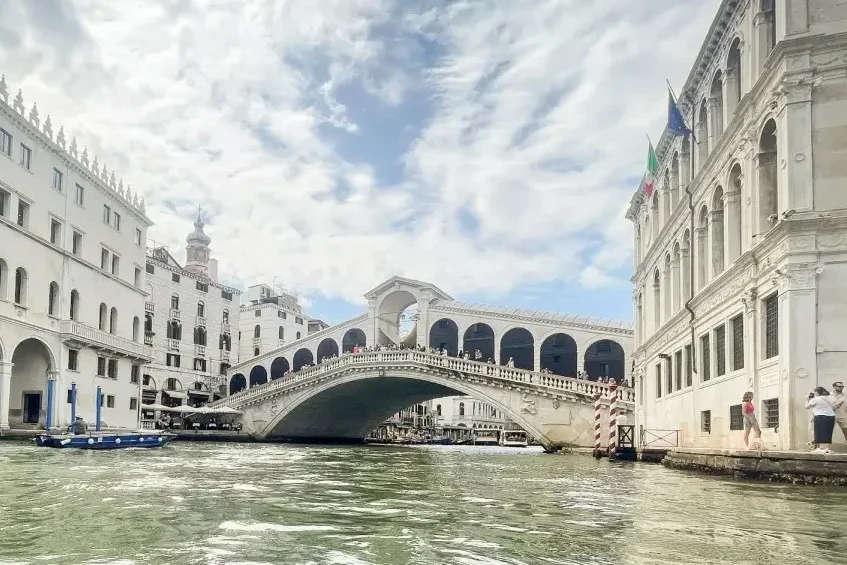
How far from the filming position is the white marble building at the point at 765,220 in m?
11.9

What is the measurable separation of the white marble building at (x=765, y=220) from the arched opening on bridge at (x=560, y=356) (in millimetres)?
24909

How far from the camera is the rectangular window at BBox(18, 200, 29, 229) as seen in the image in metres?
26.1

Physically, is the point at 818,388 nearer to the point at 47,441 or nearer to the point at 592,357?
the point at 47,441

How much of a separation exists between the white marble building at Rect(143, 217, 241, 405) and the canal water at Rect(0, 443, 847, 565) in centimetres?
3303

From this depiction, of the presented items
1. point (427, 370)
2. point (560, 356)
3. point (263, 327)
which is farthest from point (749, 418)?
point (263, 327)

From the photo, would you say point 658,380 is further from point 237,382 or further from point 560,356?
point 237,382

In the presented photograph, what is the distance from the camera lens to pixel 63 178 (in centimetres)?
2853

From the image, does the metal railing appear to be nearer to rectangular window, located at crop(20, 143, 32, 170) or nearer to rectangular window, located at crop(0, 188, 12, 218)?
rectangular window, located at crop(0, 188, 12, 218)

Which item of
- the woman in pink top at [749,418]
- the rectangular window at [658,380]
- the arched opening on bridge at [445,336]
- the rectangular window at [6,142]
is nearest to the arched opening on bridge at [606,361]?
the arched opening on bridge at [445,336]

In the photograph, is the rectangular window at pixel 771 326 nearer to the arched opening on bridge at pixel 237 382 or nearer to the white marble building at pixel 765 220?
the white marble building at pixel 765 220

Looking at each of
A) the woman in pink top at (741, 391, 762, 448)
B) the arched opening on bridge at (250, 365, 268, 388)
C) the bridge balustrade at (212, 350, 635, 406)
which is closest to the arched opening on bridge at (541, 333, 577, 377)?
the bridge balustrade at (212, 350, 635, 406)

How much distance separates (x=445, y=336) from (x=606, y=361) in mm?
8780

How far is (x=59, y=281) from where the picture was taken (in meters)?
28.2

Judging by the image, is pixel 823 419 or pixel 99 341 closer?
pixel 823 419
